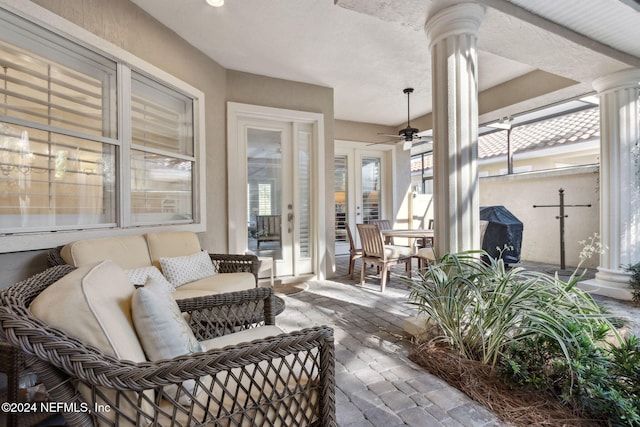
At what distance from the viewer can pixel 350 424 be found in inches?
57.5

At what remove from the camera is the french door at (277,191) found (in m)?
4.16

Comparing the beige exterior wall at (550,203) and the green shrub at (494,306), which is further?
the beige exterior wall at (550,203)

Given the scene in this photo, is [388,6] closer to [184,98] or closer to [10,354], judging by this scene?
[184,98]

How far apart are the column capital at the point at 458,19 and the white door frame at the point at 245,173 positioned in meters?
2.37

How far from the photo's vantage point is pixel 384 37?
325 cm

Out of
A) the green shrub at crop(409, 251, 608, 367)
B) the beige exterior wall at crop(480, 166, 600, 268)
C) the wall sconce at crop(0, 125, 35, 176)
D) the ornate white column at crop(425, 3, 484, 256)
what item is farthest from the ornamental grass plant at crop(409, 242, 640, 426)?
the beige exterior wall at crop(480, 166, 600, 268)

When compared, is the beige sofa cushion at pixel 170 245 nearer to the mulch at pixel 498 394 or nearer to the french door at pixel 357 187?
the mulch at pixel 498 394

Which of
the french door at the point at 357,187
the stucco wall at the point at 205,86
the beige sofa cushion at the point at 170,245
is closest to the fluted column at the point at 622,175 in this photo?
the stucco wall at the point at 205,86

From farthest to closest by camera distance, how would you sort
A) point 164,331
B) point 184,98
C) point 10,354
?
1. point 184,98
2. point 10,354
3. point 164,331

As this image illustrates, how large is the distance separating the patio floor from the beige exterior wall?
2.09m

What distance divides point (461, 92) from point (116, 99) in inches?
111

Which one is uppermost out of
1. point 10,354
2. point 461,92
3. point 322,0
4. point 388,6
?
point 322,0

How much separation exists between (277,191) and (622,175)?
4213mm

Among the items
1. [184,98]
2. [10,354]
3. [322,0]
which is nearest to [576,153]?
[322,0]
